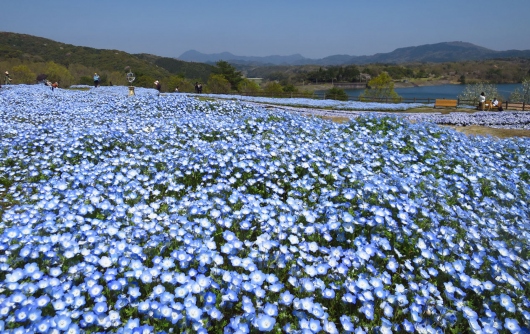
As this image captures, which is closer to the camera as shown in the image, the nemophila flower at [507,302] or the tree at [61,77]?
the nemophila flower at [507,302]

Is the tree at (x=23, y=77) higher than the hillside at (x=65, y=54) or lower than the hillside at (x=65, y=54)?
lower

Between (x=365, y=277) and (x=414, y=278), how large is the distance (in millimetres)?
549

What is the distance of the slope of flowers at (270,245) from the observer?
2537 mm

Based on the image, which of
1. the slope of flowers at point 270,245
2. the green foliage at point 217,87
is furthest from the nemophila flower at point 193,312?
the green foliage at point 217,87

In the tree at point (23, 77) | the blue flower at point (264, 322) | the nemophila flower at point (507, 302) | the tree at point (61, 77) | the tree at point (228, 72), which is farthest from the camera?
the tree at point (228, 72)

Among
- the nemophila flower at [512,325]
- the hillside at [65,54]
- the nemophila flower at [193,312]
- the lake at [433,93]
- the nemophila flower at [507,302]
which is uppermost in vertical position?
the hillside at [65,54]

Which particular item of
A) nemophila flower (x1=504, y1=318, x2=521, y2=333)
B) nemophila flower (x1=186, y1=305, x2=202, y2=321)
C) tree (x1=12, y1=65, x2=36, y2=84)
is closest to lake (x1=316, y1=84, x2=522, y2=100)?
tree (x1=12, y1=65, x2=36, y2=84)

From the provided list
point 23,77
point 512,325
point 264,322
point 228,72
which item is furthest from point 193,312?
point 228,72

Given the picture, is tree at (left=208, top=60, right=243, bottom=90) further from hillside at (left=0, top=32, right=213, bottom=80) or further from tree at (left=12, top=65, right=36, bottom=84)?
tree at (left=12, top=65, right=36, bottom=84)

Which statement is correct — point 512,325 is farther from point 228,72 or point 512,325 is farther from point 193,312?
point 228,72

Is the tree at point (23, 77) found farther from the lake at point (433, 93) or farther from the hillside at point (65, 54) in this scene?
the hillside at point (65, 54)

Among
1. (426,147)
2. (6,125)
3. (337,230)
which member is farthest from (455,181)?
(6,125)

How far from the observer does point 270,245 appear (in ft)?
10.4

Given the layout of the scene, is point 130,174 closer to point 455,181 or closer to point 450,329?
point 450,329
